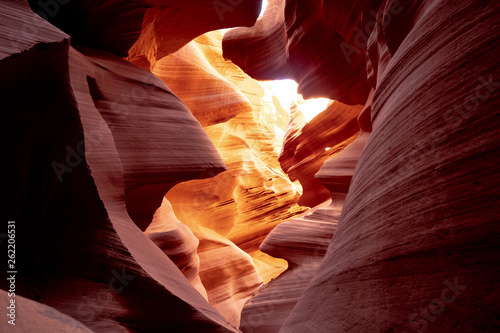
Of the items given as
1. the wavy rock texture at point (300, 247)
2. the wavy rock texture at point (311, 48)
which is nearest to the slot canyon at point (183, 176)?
the wavy rock texture at point (311, 48)

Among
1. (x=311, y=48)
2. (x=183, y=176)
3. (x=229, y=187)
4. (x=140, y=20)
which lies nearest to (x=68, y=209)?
(x=183, y=176)

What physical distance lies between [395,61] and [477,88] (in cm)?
92

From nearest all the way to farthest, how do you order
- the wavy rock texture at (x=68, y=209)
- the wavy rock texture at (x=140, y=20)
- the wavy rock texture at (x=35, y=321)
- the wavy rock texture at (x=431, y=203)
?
the wavy rock texture at (x=35, y=321)
the wavy rock texture at (x=431, y=203)
the wavy rock texture at (x=68, y=209)
the wavy rock texture at (x=140, y=20)

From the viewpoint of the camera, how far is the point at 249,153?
413 inches

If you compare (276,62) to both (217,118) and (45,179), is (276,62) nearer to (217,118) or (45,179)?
(217,118)

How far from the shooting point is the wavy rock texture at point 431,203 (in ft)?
4.74

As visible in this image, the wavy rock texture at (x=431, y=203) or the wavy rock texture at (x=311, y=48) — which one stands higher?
the wavy rock texture at (x=311, y=48)

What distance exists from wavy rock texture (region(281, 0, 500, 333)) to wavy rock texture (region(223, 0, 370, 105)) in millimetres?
2888

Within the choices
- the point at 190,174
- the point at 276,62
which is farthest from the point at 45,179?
the point at 276,62

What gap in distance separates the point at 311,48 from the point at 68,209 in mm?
4793

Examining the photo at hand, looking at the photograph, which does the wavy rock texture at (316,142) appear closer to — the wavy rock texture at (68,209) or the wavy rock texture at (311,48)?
the wavy rock texture at (311,48)

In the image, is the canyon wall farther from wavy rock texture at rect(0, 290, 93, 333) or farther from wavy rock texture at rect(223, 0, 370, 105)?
wavy rock texture at rect(223, 0, 370, 105)

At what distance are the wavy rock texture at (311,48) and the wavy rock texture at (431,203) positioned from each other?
9.47 ft

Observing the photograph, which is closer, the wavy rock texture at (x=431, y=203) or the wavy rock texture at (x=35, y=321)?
the wavy rock texture at (x=35, y=321)
